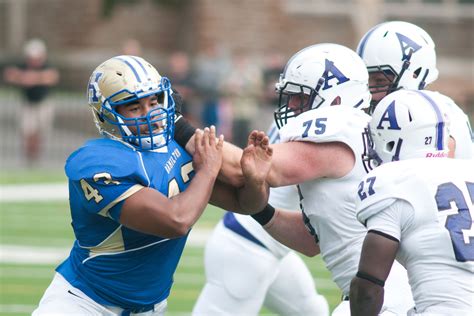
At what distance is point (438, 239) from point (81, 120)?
58.1ft

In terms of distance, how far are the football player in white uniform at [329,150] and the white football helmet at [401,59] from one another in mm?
516

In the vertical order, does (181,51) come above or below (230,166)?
below

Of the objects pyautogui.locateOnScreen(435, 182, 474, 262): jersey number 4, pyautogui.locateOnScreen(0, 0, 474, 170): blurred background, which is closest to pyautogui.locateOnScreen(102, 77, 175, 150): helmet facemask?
pyautogui.locateOnScreen(435, 182, 474, 262): jersey number 4

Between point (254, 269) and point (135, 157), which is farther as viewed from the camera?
point (254, 269)

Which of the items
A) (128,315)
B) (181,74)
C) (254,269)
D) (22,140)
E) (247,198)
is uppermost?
(247,198)

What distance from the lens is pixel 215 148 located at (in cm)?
499

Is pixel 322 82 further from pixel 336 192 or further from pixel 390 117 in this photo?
pixel 390 117

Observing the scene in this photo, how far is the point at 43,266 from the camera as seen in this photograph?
10359mm

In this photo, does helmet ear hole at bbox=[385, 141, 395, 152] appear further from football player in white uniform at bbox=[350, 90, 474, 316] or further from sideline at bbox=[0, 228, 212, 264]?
sideline at bbox=[0, 228, 212, 264]

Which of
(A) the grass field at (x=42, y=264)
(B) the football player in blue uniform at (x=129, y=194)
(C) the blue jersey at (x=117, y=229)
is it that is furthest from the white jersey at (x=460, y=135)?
(A) the grass field at (x=42, y=264)

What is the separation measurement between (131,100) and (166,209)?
515 millimetres

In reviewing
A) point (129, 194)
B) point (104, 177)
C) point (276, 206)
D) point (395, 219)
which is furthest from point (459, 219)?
point (276, 206)

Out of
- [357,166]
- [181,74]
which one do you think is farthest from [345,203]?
[181,74]

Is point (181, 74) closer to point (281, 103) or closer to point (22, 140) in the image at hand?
point (22, 140)
